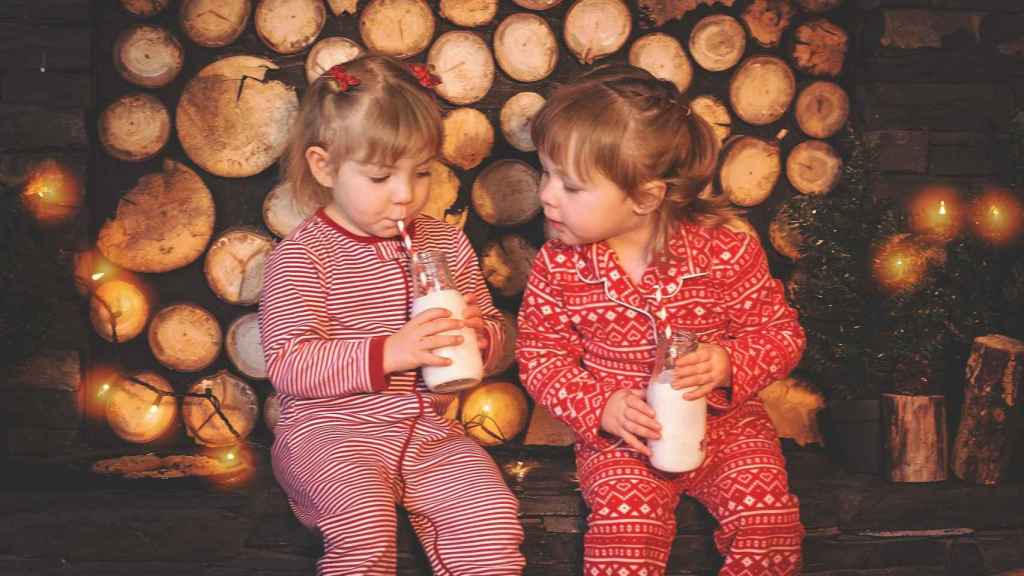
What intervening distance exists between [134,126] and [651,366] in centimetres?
146

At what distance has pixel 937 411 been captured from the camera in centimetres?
222

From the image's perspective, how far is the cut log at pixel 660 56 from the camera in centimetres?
252

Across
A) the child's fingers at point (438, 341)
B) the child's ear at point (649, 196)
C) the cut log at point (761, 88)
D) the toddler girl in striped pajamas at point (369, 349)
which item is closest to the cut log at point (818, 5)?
the cut log at point (761, 88)

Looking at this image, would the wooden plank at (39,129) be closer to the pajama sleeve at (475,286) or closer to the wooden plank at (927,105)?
the pajama sleeve at (475,286)

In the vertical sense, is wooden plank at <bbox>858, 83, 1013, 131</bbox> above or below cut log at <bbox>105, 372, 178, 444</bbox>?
above

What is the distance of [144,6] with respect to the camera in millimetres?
2430

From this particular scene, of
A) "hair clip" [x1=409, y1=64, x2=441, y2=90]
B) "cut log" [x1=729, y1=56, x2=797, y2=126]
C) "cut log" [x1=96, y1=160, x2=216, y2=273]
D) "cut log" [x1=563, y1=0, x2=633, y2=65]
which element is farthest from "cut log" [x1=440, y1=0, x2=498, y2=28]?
"cut log" [x1=96, y1=160, x2=216, y2=273]

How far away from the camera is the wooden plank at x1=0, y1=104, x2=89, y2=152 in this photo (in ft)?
7.57

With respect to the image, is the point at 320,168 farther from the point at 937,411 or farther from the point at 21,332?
the point at 937,411

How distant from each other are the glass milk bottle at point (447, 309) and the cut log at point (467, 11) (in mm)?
865

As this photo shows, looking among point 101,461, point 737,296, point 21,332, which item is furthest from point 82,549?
point 737,296

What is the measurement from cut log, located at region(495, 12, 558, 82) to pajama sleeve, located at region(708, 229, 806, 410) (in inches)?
28.9

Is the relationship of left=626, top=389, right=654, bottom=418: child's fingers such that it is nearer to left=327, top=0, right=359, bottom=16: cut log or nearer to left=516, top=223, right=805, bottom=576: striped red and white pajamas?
left=516, top=223, right=805, bottom=576: striped red and white pajamas

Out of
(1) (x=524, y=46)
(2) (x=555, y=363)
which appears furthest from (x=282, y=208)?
(2) (x=555, y=363)
